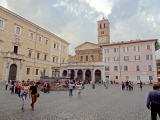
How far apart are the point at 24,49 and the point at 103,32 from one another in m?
43.3

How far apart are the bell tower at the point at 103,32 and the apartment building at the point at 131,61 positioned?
26347 mm

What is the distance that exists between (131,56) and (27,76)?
27.7 metres

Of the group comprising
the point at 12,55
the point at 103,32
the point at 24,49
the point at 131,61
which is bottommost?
the point at 131,61

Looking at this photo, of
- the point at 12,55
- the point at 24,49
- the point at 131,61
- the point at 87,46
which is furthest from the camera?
the point at 87,46

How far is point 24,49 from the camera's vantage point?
31.0m

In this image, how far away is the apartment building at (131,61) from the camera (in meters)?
31.1

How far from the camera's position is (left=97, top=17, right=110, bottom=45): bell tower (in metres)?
62.5

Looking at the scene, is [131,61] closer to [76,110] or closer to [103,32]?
[76,110]

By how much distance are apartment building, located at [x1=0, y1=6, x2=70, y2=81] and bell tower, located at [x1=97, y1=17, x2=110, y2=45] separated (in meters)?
28.4

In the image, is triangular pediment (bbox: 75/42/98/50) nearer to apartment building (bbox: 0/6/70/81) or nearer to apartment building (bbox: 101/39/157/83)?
apartment building (bbox: 101/39/157/83)

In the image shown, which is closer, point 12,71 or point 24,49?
point 12,71

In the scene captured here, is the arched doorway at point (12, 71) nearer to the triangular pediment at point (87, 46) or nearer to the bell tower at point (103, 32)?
the triangular pediment at point (87, 46)

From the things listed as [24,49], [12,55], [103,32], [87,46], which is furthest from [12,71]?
[103,32]

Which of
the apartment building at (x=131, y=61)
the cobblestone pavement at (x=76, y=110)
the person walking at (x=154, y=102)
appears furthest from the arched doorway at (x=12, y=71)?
the person walking at (x=154, y=102)
